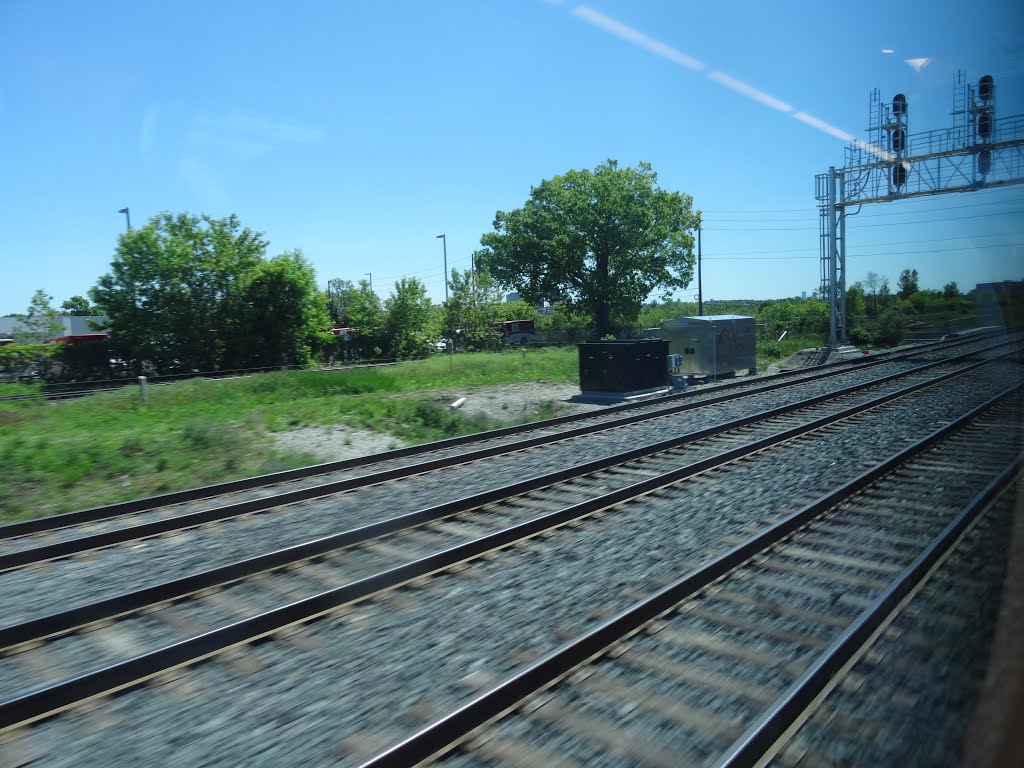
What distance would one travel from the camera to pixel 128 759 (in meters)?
3.62

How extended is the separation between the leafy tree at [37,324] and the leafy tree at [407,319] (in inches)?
613

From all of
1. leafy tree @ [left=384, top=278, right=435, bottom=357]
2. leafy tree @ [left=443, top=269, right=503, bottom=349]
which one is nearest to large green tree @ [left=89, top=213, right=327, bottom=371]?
leafy tree @ [left=384, top=278, right=435, bottom=357]

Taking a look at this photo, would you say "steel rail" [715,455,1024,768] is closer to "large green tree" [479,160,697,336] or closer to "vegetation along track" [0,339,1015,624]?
"vegetation along track" [0,339,1015,624]

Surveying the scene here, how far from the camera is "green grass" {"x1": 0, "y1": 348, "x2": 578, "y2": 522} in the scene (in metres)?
10.5

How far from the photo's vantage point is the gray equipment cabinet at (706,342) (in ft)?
75.7

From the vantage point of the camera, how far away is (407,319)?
3894cm

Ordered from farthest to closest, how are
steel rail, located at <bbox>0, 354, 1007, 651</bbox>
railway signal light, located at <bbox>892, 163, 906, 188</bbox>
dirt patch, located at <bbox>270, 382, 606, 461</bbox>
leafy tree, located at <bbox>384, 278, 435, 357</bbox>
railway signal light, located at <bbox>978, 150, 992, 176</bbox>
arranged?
1. leafy tree, located at <bbox>384, 278, 435, 357</bbox>
2. railway signal light, located at <bbox>892, 163, 906, 188</bbox>
3. railway signal light, located at <bbox>978, 150, 992, 176</bbox>
4. dirt patch, located at <bbox>270, 382, 606, 461</bbox>
5. steel rail, located at <bbox>0, 354, 1007, 651</bbox>

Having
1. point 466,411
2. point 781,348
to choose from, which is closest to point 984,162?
point 466,411

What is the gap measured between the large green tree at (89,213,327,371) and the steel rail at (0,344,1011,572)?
75.3 ft

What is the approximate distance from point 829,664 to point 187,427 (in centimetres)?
1245

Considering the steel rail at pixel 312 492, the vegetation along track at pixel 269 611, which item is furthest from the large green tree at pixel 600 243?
the vegetation along track at pixel 269 611

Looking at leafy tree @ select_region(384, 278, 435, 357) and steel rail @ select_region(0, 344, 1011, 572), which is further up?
leafy tree @ select_region(384, 278, 435, 357)

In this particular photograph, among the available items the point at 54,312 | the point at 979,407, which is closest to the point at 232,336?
the point at 54,312

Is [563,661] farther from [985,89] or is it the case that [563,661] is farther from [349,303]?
[349,303]
